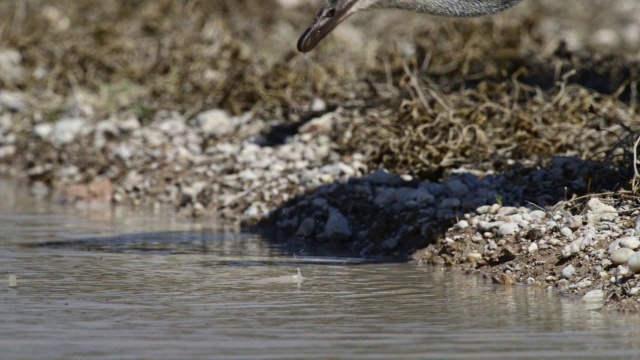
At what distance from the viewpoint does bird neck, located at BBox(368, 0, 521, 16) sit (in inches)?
250

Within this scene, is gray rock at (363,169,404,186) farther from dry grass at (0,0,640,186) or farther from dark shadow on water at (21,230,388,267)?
dark shadow on water at (21,230,388,267)

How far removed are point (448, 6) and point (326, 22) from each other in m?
0.65

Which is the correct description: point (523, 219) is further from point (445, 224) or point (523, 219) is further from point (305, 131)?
point (305, 131)

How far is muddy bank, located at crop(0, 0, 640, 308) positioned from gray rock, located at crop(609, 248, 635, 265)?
42 mm

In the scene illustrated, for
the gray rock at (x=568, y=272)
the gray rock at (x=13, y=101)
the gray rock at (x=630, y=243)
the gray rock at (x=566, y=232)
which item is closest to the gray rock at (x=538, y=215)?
the gray rock at (x=566, y=232)

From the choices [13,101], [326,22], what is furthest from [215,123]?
[326,22]

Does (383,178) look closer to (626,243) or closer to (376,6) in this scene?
(376,6)

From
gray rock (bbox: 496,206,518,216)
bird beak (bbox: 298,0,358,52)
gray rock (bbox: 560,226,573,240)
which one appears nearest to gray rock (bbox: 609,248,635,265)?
gray rock (bbox: 560,226,573,240)

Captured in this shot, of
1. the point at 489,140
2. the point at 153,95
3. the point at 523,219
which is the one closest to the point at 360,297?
the point at 523,219

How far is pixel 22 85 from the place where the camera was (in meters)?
10.8

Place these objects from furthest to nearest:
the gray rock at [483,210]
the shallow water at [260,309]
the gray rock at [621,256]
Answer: the gray rock at [483,210]
the gray rock at [621,256]
the shallow water at [260,309]

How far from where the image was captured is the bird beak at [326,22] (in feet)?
20.6

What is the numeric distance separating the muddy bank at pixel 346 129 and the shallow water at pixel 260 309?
438mm

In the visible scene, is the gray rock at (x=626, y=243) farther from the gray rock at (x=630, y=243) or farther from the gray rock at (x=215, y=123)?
the gray rock at (x=215, y=123)
